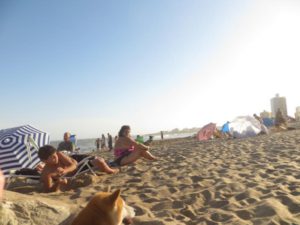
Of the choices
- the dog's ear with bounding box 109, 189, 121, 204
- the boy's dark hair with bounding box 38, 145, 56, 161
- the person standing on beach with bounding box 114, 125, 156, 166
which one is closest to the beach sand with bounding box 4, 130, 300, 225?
the person standing on beach with bounding box 114, 125, 156, 166

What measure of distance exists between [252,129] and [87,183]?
1116 centimetres

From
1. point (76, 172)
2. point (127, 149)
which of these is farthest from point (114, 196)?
point (127, 149)

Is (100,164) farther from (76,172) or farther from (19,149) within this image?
(19,149)

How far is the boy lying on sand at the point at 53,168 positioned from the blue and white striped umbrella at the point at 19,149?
72 cm

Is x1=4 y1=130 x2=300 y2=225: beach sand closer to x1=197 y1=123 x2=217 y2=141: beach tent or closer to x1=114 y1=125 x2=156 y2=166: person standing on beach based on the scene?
x1=114 y1=125 x2=156 y2=166: person standing on beach

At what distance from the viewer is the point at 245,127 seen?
50.4ft

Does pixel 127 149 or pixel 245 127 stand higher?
pixel 245 127

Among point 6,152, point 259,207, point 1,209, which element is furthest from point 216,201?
point 6,152

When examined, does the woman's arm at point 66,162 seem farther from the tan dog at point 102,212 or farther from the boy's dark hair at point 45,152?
the tan dog at point 102,212

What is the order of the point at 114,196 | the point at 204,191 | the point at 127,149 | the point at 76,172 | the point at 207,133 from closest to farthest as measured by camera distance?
1. the point at 114,196
2. the point at 204,191
3. the point at 76,172
4. the point at 127,149
5. the point at 207,133

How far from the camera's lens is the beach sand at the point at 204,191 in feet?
11.7

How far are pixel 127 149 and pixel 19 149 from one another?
260cm

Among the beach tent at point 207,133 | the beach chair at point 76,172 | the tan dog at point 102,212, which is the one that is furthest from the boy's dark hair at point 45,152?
the beach tent at point 207,133

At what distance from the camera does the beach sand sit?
3573 mm
